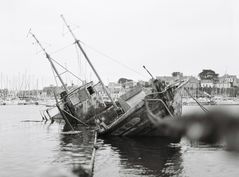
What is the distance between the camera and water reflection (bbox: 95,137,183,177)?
55.1ft

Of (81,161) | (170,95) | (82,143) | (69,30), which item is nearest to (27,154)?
(82,143)

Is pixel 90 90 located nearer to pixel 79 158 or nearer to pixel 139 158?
pixel 79 158

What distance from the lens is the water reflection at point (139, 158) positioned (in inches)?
661

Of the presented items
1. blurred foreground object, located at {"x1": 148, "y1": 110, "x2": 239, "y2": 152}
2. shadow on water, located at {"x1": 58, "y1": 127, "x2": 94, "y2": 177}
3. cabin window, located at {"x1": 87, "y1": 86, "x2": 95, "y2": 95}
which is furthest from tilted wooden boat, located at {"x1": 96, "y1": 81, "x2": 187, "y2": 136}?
blurred foreground object, located at {"x1": 148, "y1": 110, "x2": 239, "y2": 152}

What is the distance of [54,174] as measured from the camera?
15711 mm

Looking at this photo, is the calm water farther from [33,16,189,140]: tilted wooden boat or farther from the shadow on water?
[33,16,189,140]: tilted wooden boat

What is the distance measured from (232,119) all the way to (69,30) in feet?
122

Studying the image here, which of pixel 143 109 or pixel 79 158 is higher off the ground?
pixel 143 109

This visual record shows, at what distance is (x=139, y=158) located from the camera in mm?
20500

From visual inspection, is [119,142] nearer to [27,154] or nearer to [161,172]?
[27,154]

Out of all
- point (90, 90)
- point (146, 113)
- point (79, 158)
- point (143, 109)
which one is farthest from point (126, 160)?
point (90, 90)

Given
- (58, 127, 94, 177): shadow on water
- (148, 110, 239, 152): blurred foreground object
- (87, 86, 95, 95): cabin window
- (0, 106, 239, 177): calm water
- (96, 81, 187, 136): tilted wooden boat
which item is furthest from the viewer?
(87, 86, 95, 95): cabin window

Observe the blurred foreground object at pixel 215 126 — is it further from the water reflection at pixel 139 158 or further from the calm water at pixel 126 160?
the water reflection at pixel 139 158

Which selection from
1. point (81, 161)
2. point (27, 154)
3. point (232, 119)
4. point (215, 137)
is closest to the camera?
point (232, 119)
